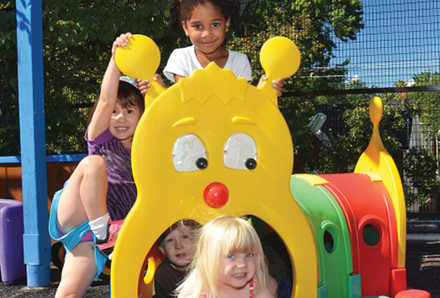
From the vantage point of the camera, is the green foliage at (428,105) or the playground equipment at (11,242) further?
the green foliage at (428,105)

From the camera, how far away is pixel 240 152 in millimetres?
1947

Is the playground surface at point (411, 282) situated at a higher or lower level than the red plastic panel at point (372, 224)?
lower

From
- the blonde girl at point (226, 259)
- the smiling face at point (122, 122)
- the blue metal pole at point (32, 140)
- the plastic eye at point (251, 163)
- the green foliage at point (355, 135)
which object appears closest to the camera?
the blonde girl at point (226, 259)

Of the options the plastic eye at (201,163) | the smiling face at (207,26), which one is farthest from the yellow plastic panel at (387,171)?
the plastic eye at (201,163)

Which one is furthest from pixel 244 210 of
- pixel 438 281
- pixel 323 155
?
pixel 323 155

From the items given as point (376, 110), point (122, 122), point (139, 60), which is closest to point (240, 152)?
point (139, 60)

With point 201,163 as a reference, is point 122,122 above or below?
above

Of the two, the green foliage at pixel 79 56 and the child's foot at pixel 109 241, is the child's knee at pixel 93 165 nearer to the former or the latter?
the child's foot at pixel 109 241

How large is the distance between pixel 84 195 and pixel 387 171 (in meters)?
1.63

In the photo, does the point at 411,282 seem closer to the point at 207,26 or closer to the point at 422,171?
the point at 207,26

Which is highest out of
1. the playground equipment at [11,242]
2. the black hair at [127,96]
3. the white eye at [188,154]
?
the black hair at [127,96]

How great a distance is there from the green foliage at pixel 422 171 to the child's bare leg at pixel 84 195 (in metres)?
4.32

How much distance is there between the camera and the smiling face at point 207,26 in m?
2.49

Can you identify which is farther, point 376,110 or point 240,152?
point 376,110
